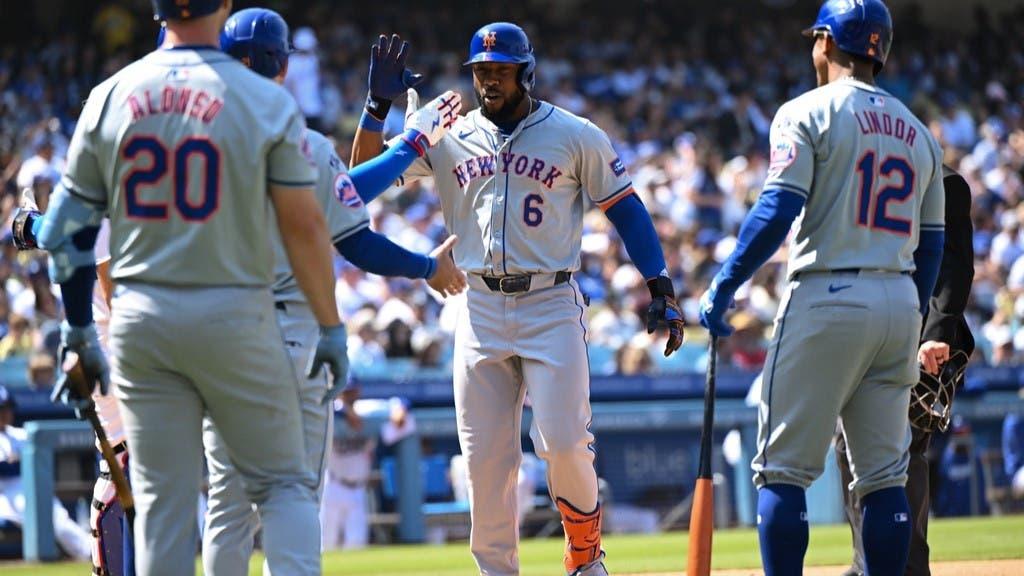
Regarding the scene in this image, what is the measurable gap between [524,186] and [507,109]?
36 cm

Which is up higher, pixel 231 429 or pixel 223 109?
pixel 223 109

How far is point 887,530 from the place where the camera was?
548 cm

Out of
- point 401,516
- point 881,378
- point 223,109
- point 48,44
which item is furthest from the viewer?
point 48,44

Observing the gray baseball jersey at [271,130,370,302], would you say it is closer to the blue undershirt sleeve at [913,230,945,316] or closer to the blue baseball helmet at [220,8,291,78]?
the blue baseball helmet at [220,8,291,78]

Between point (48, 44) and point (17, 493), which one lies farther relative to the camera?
point (48, 44)

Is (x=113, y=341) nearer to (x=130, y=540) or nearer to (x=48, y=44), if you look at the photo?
(x=130, y=540)

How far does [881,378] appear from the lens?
17.9 ft

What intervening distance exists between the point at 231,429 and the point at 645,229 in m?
2.54

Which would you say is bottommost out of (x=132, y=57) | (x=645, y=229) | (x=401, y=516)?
(x=401, y=516)

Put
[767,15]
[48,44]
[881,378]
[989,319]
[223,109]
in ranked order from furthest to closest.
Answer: [767,15] → [48,44] → [989,319] → [881,378] → [223,109]

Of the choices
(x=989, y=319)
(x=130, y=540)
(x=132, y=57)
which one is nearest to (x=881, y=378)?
(x=130, y=540)

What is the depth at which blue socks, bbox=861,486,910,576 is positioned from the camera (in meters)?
5.48

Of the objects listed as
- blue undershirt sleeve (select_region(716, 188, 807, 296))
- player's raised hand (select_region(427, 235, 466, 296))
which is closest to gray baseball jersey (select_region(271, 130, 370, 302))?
player's raised hand (select_region(427, 235, 466, 296))

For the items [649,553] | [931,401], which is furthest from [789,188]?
[649,553]
